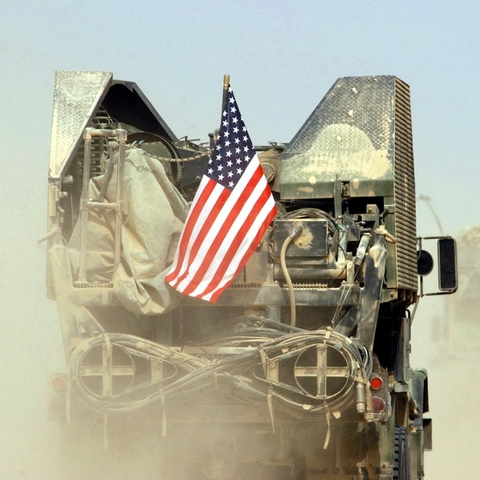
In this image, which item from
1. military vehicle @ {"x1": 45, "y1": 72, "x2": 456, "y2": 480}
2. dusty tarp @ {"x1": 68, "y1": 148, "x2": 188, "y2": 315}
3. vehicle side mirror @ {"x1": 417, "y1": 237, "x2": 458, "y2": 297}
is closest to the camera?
military vehicle @ {"x1": 45, "y1": 72, "x2": 456, "y2": 480}

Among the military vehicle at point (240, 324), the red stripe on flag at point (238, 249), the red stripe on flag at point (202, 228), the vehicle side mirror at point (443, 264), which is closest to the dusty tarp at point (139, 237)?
the military vehicle at point (240, 324)

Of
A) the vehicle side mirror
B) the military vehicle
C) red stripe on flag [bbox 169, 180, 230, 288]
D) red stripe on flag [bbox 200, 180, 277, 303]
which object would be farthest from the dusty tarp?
the vehicle side mirror

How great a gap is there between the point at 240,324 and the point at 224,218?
0.70m

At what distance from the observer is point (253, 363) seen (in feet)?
25.5

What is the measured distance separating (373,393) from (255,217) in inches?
55.3

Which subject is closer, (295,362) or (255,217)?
(295,362)

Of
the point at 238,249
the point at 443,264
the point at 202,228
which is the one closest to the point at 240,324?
the point at 238,249

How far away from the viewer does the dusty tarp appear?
8.12m

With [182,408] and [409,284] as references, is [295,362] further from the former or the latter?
[409,284]

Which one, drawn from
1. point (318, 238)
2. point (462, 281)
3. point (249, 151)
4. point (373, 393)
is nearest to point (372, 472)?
point (373, 393)

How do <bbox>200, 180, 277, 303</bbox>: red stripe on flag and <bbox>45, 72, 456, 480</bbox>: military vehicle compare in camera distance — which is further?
<bbox>200, 180, 277, 303</bbox>: red stripe on flag

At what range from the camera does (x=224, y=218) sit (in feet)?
27.2

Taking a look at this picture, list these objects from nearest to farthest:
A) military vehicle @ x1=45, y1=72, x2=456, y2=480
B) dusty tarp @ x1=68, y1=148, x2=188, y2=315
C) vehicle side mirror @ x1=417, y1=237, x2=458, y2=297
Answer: military vehicle @ x1=45, y1=72, x2=456, y2=480 → dusty tarp @ x1=68, y1=148, x2=188, y2=315 → vehicle side mirror @ x1=417, y1=237, x2=458, y2=297

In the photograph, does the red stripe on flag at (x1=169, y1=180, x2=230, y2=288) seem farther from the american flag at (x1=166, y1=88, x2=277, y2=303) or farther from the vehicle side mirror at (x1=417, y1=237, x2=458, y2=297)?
the vehicle side mirror at (x1=417, y1=237, x2=458, y2=297)
